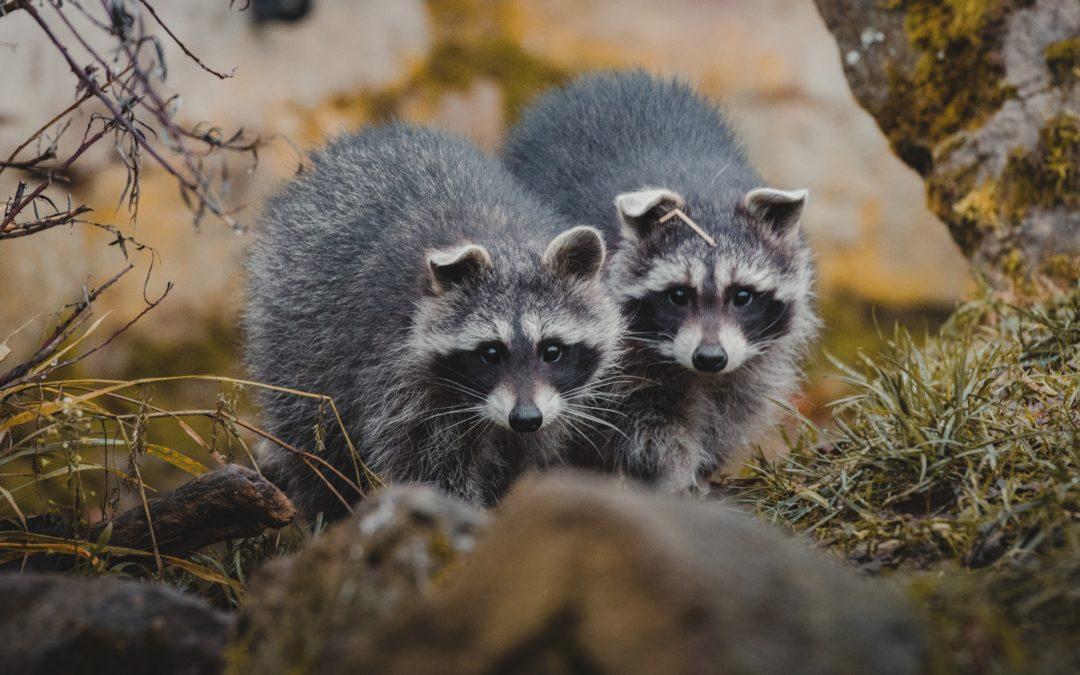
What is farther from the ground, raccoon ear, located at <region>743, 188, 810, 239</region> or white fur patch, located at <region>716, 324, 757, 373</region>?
raccoon ear, located at <region>743, 188, 810, 239</region>

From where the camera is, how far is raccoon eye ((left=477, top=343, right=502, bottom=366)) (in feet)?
14.4

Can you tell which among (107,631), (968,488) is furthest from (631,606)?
(968,488)

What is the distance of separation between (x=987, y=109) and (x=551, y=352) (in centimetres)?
286

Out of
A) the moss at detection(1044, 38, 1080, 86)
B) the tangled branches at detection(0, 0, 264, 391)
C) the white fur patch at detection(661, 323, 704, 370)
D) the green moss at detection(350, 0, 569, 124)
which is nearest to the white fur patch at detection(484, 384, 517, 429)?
the white fur patch at detection(661, 323, 704, 370)

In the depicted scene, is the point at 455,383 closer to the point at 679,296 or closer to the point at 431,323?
the point at 431,323

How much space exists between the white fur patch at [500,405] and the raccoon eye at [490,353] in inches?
5.2

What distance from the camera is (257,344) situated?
5.30 meters

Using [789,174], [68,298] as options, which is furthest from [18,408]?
[789,174]

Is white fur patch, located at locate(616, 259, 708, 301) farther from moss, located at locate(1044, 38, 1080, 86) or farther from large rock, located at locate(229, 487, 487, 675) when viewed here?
large rock, located at locate(229, 487, 487, 675)

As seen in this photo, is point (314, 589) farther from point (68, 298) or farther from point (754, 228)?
point (68, 298)

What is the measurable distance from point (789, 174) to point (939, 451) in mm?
6230

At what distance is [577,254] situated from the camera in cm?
457

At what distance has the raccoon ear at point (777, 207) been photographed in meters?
4.93

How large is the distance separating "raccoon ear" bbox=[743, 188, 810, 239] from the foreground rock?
3254 millimetres
